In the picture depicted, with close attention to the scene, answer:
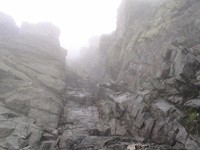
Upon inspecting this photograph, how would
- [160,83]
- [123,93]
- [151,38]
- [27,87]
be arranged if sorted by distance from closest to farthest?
[160,83]
[27,87]
[123,93]
[151,38]

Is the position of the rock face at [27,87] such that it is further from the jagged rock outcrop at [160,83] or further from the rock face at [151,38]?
the rock face at [151,38]

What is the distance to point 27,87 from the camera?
Answer: 5603 centimetres

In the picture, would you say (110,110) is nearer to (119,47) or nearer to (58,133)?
(58,133)

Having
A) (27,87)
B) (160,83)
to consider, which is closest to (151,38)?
(160,83)

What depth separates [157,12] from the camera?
64375 millimetres

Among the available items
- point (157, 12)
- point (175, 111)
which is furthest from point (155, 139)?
point (157, 12)

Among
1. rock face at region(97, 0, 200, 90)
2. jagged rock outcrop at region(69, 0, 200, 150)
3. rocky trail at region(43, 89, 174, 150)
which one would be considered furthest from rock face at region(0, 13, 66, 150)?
rock face at region(97, 0, 200, 90)

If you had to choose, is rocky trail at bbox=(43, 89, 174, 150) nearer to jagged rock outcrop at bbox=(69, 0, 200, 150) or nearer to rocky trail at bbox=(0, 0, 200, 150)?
rocky trail at bbox=(0, 0, 200, 150)

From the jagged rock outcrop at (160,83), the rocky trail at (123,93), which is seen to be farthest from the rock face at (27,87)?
the jagged rock outcrop at (160,83)

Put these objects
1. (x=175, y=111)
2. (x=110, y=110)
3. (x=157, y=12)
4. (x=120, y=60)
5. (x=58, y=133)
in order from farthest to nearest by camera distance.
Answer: (x=120, y=60) → (x=157, y=12) → (x=110, y=110) → (x=58, y=133) → (x=175, y=111)

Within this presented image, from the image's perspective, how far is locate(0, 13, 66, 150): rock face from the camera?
4334 cm

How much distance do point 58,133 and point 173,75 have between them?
21.5 meters

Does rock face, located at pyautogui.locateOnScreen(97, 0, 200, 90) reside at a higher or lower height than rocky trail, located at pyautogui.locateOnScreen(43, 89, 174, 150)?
higher

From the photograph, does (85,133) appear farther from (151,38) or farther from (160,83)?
(151,38)
